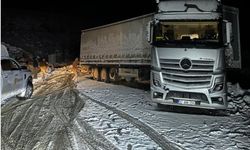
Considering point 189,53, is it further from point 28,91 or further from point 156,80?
point 28,91

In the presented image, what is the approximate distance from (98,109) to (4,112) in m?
3.12

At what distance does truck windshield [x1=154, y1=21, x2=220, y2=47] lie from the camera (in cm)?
1014

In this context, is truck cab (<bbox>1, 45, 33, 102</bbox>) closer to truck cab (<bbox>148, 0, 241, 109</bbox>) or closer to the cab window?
the cab window

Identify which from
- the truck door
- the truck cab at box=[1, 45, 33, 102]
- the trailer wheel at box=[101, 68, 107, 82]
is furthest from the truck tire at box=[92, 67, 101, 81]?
the truck door

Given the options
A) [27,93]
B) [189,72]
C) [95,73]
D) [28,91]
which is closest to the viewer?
[189,72]

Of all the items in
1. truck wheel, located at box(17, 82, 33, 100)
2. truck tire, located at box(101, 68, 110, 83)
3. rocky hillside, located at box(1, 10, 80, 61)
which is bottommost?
truck wheel, located at box(17, 82, 33, 100)

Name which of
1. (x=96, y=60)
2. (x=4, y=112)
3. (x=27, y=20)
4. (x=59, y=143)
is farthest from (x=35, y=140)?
(x=27, y=20)

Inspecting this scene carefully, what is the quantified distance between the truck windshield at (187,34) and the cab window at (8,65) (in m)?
5.32

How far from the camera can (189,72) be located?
10.1m

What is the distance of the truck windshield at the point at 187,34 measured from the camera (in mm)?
10141

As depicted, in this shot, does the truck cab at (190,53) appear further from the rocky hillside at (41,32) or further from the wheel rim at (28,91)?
the rocky hillside at (41,32)

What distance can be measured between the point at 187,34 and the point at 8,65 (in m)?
6.55

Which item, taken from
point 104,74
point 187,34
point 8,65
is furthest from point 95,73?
point 187,34

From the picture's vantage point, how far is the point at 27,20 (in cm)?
5578
